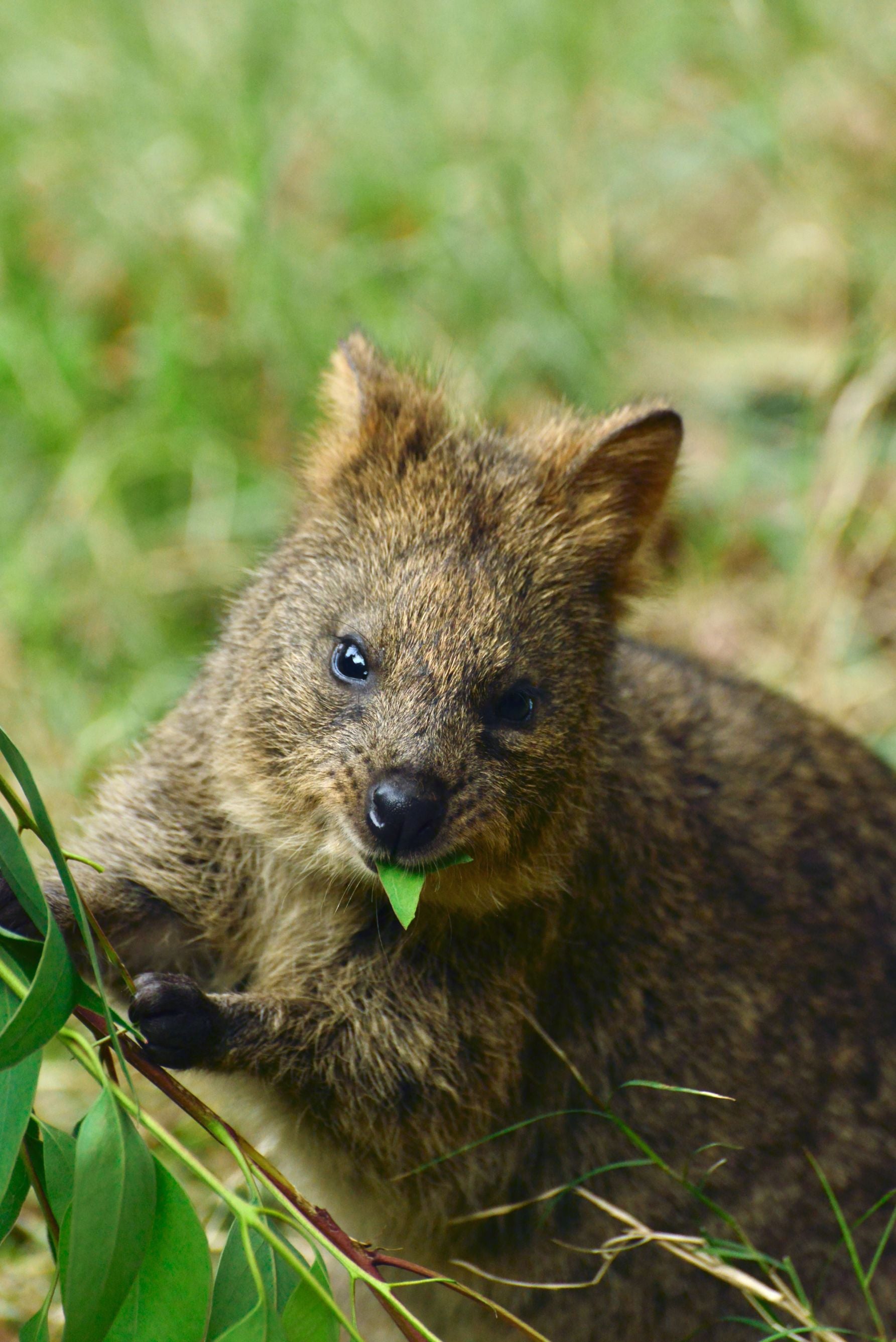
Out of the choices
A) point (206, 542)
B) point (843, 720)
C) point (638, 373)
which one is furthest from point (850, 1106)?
point (638, 373)

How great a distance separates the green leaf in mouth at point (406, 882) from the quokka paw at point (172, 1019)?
523 mm

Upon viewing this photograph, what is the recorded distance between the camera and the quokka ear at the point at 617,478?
13.4 feet

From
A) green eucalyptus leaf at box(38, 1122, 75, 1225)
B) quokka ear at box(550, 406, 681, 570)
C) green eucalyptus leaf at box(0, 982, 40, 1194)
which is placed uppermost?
quokka ear at box(550, 406, 681, 570)

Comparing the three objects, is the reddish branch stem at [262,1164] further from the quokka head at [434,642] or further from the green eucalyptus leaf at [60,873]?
the quokka head at [434,642]

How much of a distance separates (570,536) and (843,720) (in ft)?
10.6

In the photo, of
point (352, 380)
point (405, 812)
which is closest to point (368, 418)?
point (352, 380)

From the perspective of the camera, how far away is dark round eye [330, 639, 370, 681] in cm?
364

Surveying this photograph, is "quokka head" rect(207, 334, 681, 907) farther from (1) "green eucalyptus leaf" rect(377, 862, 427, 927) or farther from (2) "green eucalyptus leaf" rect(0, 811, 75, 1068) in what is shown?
(2) "green eucalyptus leaf" rect(0, 811, 75, 1068)

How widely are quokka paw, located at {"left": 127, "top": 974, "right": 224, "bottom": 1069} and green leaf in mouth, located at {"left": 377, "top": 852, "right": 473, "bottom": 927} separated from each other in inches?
20.6

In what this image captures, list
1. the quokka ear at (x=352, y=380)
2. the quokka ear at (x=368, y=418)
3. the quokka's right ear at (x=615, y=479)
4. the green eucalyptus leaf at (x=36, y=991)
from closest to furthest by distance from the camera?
the green eucalyptus leaf at (x=36, y=991), the quokka's right ear at (x=615, y=479), the quokka ear at (x=368, y=418), the quokka ear at (x=352, y=380)

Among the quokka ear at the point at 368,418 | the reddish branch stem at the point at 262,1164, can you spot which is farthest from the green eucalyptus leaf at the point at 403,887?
the quokka ear at the point at 368,418

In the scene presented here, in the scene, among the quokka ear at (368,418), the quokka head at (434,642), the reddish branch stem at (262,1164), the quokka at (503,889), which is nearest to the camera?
the reddish branch stem at (262,1164)

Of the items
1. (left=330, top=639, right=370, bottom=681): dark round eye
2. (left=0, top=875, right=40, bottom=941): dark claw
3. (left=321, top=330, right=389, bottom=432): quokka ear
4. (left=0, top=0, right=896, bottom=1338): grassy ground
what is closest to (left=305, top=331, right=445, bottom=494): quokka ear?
(left=321, top=330, right=389, bottom=432): quokka ear

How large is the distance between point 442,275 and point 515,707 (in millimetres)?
4732
